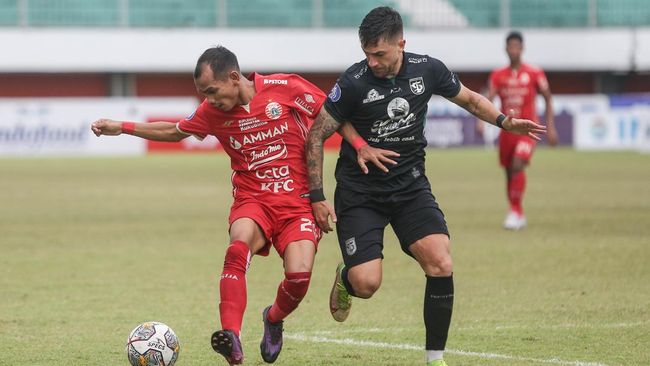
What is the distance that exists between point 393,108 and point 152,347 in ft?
6.47

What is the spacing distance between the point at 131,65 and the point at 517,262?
4178 centimetres

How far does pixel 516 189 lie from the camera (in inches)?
624

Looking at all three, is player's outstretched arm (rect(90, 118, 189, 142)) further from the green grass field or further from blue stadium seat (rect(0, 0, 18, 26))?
blue stadium seat (rect(0, 0, 18, 26))

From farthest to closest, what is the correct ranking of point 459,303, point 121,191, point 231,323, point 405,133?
point 121,191, point 459,303, point 405,133, point 231,323

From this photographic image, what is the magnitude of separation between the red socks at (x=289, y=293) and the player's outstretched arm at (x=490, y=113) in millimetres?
1434

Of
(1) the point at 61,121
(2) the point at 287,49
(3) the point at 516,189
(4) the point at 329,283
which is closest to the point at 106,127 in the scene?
(4) the point at 329,283

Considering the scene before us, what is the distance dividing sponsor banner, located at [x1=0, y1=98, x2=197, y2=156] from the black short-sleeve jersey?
95.9ft

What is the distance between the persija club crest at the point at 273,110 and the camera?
7496mm

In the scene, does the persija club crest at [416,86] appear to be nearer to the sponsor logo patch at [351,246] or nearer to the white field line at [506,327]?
the sponsor logo patch at [351,246]

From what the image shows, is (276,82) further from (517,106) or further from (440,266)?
(517,106)

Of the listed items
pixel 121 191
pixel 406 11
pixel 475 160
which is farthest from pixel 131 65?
pixel 121 191

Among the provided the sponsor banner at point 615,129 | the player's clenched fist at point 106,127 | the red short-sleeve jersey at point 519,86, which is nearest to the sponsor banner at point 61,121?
the sponsor banner at point 615,129

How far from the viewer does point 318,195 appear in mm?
7438

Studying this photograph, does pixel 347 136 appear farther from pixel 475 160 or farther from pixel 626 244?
pixel 475 160
